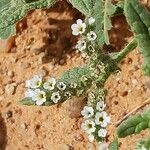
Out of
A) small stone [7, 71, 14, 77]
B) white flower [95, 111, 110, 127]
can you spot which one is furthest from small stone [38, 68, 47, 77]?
white flower [95, 111, 110, 127]

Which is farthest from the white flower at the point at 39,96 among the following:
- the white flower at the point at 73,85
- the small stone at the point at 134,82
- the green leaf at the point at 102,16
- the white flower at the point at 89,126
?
the small stone at the point at 134,82

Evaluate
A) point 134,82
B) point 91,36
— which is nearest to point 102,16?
point 91,36

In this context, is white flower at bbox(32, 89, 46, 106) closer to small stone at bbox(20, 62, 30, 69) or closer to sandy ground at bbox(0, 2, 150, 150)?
sandy ground at bbox(0, 2, 150, 150)

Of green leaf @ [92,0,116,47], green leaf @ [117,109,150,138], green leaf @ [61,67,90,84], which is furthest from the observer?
green leaf @ [92,0,116,47]

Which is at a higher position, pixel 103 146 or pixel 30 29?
pixel 30 29

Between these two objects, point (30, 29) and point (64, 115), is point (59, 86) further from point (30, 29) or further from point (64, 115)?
point (30, 29)

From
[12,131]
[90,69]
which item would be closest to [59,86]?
[90,69]
